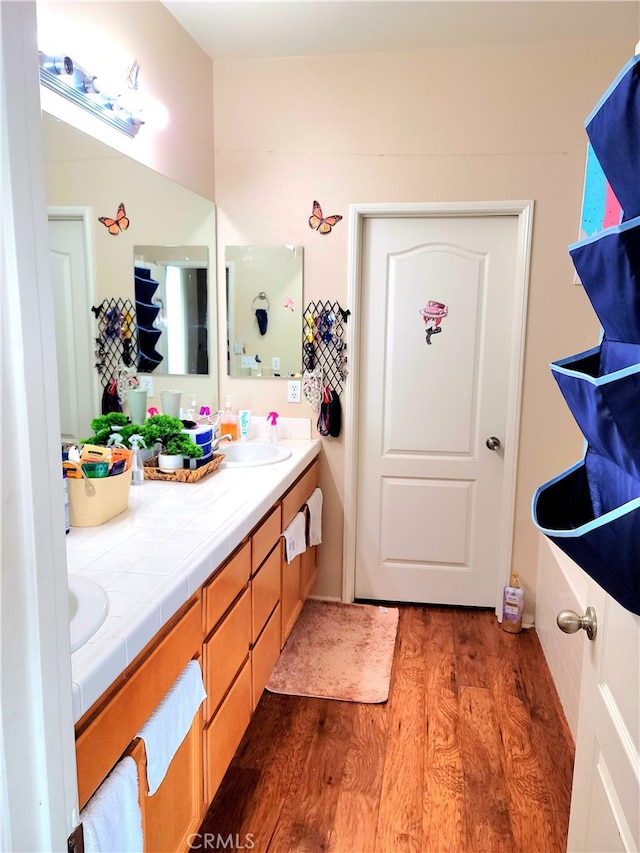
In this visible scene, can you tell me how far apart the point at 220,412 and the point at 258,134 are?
54.4 inches

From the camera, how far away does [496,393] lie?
302 cm

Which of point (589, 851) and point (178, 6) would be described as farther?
point (178, 6)

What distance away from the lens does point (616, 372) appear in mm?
697

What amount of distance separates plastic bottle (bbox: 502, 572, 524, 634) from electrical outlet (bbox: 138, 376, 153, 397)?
195cm

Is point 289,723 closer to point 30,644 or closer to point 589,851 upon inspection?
point 589,851

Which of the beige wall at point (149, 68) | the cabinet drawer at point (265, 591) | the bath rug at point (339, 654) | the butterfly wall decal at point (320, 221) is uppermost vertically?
the beige wall at point (149, 68)

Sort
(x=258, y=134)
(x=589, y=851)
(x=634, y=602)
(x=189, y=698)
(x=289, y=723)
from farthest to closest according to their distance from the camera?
1. (x=258, y=134)
2. (x=289, y=723)
3. (x=189, y=698)
4. (x=589, y=851)
5. (x=634, y=602)

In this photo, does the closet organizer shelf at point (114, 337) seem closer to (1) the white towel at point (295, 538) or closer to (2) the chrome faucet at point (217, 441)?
(2) the chrome faucet at point (217, 441)

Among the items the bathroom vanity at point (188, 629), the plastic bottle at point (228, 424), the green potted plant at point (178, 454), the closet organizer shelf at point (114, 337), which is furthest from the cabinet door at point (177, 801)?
the plastic bottle at point (228, 424)

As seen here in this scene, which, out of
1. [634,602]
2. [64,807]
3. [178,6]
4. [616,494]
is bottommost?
[64,807]

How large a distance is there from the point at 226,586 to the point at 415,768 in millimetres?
1003

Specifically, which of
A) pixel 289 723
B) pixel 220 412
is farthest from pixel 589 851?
pixel 220 412

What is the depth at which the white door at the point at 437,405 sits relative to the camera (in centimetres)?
296

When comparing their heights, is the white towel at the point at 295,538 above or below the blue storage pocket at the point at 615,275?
below
